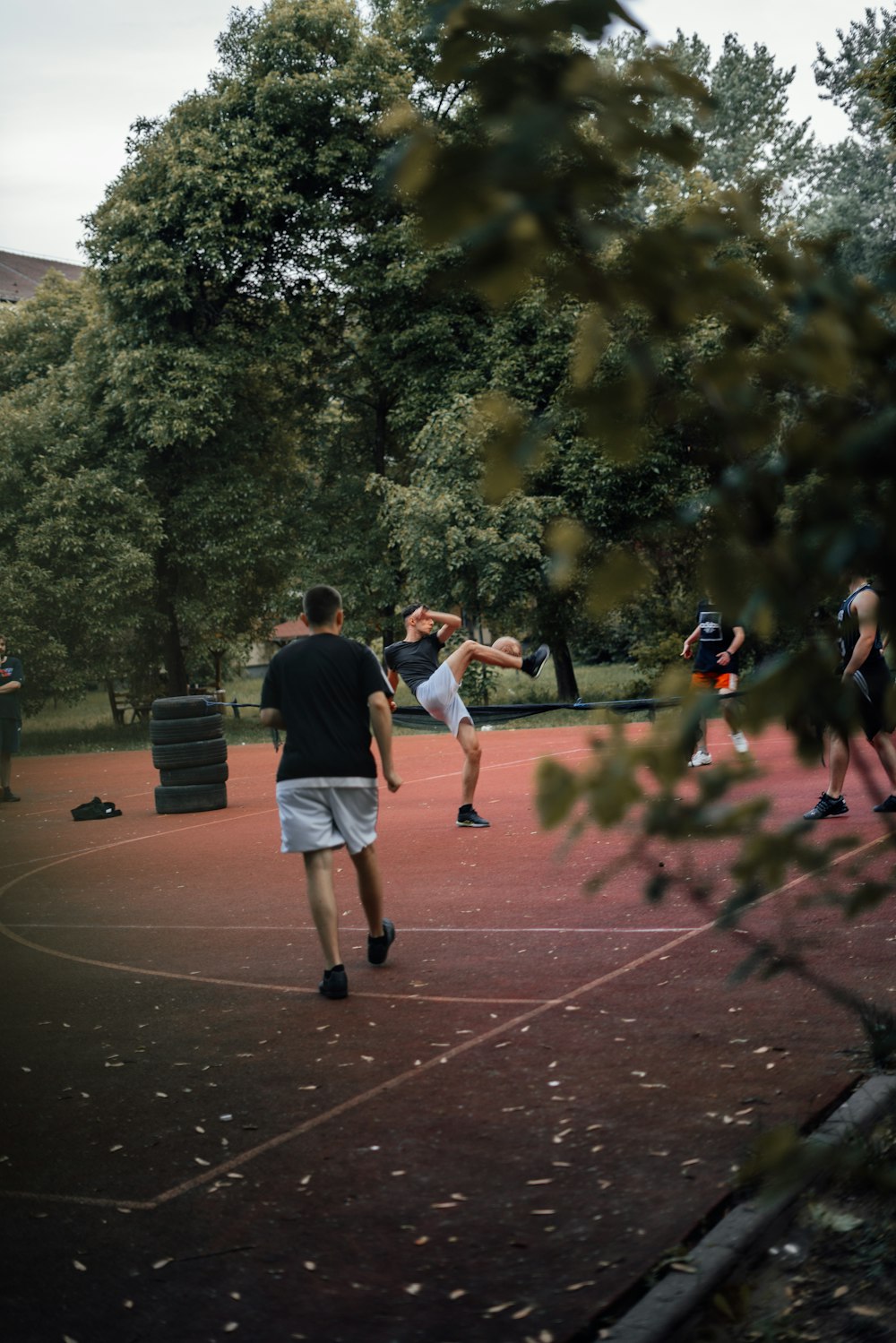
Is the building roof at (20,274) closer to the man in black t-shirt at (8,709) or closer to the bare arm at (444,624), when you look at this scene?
the man in black t-shirt at (8,709)

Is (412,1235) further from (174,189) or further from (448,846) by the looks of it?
(174,189)

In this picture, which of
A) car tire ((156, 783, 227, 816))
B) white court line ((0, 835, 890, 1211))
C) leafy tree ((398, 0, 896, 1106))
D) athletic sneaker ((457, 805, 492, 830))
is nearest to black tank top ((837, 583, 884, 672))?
leafy tree ((398, 0, 896, 1106))

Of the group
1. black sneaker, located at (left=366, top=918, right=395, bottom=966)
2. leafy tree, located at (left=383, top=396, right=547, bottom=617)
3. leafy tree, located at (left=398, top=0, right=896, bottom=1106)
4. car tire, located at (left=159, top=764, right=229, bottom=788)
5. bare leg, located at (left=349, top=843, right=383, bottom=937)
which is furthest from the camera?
leafy tree, located at (left=383, top=396, right=547, bottom=617)

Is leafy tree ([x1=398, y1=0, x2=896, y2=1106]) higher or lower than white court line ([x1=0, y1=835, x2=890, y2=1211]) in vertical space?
higher

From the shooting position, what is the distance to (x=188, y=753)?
57.4 feet

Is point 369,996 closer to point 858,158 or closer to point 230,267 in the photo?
point 230,267

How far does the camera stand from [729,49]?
57625mm

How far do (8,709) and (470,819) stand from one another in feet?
27.7

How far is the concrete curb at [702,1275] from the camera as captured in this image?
3510 mm

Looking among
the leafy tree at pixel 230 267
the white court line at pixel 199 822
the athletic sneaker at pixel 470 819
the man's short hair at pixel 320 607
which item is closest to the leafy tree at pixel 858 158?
the leafy tree at pixel 230 267

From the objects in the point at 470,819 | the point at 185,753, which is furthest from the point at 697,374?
the point at 185,753

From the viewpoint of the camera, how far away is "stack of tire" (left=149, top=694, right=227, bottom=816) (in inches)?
681

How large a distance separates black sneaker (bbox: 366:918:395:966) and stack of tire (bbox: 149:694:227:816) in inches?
374

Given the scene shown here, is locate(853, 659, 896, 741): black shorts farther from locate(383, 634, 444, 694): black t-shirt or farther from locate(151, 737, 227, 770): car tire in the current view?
locate(151, 737, 227, 770): car tire
